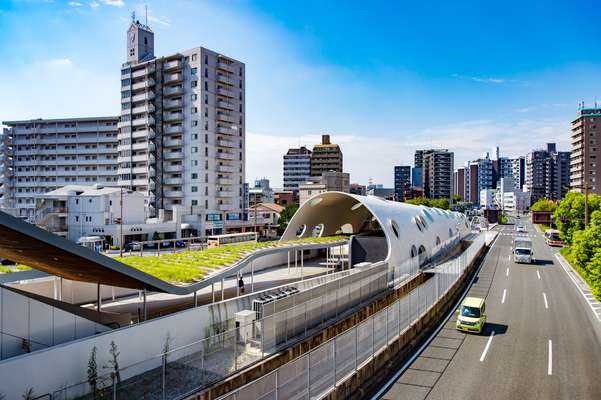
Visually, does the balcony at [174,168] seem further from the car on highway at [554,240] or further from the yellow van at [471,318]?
the car on highway at [554,240]

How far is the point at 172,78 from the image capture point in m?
74.8

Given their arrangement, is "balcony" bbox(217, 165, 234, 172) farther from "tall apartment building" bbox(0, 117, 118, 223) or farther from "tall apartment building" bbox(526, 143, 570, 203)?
"tall apartment building" bbox(526, 143, 570, 203)

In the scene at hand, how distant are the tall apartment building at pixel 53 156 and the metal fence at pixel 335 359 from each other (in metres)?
83.0

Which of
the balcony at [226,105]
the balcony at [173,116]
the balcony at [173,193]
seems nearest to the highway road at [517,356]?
the balcony at [173,193]

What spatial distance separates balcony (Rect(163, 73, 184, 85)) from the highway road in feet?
206

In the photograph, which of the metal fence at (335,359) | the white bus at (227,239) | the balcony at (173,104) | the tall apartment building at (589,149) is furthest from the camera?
the tall apartment building at (589,149)

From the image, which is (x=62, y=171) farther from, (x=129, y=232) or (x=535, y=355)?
(x=535, y=355)

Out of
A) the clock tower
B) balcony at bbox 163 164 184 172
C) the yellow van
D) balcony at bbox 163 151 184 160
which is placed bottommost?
the yellow van

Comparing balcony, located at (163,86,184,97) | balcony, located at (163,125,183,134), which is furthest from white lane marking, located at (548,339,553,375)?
balcony, located at (163,86,184,97)

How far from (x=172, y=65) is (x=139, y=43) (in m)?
16.2

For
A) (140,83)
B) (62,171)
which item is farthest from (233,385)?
(62,171)

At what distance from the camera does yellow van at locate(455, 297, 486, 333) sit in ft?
65.5

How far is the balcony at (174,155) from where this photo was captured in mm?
74262

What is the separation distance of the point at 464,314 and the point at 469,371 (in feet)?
18.4
